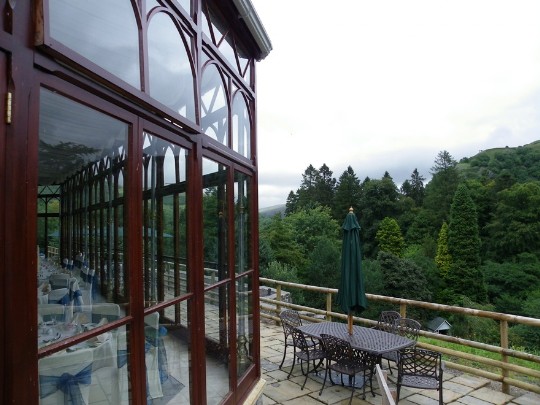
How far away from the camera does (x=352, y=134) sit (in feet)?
200

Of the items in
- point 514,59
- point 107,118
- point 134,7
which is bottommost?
point 107,118

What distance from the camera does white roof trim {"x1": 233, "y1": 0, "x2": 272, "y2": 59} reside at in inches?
130

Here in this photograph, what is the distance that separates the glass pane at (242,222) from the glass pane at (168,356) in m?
1.14

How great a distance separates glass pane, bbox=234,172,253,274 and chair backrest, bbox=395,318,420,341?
281 centimetres

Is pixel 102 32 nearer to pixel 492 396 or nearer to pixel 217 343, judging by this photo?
pixel 217 343

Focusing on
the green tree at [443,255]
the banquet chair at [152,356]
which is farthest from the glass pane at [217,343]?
the green tree at [443,255]

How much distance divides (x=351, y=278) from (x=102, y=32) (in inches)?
171

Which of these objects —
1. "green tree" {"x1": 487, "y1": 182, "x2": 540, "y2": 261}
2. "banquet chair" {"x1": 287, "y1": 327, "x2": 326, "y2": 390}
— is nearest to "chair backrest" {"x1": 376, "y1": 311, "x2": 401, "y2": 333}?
"banquet chair" {"x1": 287, "y1": 327, "x2": 326, "y2": 390}

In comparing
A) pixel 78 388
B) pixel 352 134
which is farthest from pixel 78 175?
pixel 352 134

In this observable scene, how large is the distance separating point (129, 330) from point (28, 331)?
2.00 feet

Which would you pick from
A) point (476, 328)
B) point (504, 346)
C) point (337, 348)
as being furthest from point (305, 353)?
point (476, 328)

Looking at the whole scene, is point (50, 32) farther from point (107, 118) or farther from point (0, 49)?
point (107, 118)

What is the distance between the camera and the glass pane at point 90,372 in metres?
1.41

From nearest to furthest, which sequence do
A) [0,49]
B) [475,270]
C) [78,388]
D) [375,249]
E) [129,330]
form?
[0,49] < [78,388] < [129,330] < [475,270] < [375,249]
